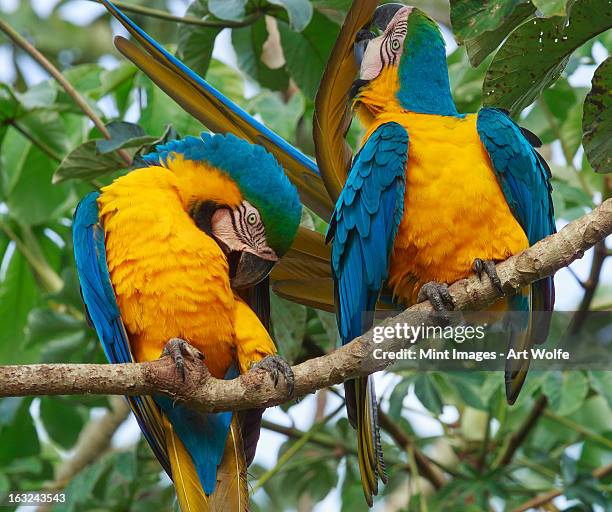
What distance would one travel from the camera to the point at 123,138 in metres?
2.81

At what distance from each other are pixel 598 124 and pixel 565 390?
1.24 meters

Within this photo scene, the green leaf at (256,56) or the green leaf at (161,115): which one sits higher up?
the green leaf at (256,56)

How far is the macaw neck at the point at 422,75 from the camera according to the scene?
95.9 inches

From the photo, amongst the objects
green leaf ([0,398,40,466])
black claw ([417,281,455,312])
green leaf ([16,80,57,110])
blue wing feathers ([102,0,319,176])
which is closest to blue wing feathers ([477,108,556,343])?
black claw ([417,281,455,312])

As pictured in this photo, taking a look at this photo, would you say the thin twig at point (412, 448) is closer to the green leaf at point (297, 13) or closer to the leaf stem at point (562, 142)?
the leaf stem at point (562, 142)

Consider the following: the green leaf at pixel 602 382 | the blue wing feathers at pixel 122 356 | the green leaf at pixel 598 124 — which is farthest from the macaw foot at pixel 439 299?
the green leaf at pixel 602 382

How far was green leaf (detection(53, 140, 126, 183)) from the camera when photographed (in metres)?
2.79

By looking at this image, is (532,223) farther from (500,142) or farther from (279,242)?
(279,242)

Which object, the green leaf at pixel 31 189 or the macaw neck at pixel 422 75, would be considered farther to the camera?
the green leaf at pixel 31 189

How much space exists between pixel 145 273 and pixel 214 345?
0.27m

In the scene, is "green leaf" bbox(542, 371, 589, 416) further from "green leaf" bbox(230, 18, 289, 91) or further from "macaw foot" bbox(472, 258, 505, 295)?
"green leaf" bbox(230, 18, 289, 91)

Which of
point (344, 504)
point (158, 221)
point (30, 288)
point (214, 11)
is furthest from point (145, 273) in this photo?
point (344, 504)

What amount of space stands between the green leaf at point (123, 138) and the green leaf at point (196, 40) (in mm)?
298

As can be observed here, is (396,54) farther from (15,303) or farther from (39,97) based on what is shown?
(15,303)
